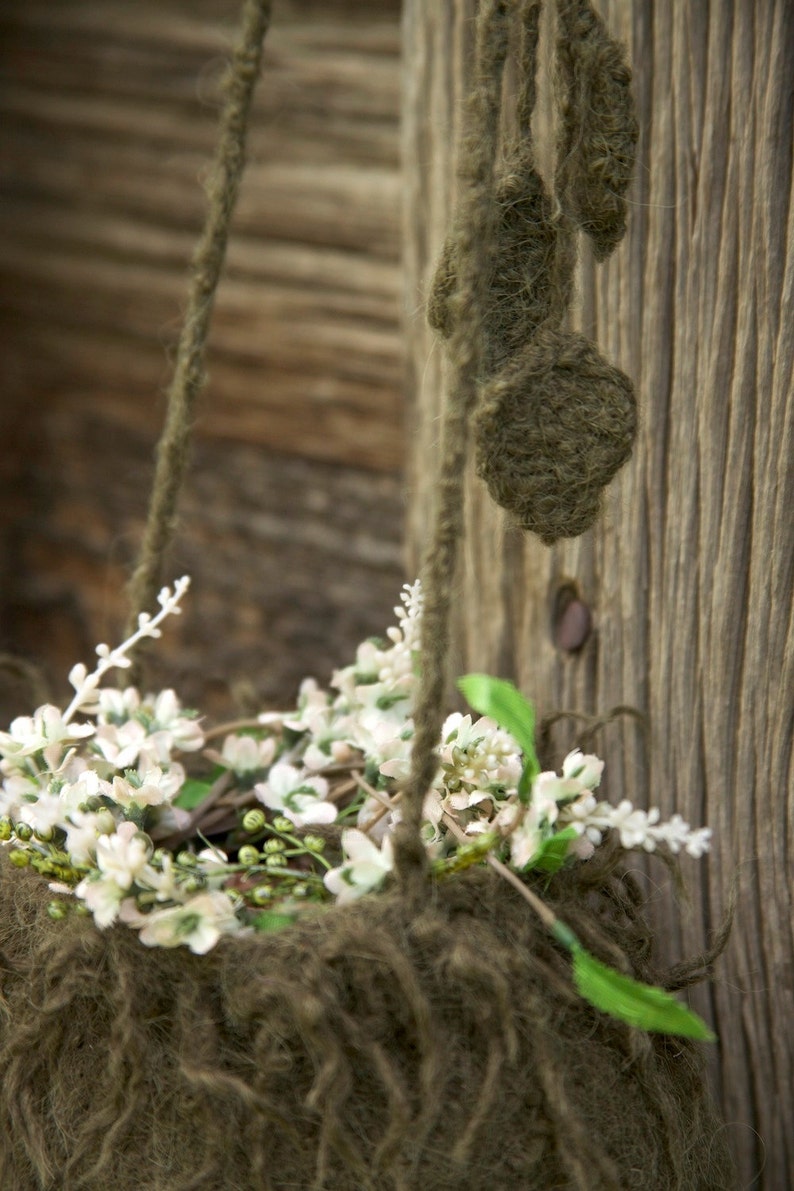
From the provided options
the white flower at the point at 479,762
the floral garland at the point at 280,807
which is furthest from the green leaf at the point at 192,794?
the white flower at the point at 479,762

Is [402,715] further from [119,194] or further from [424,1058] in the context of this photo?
[119,194]

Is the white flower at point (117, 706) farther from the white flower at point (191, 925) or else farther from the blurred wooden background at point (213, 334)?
the blurred wooden background at point (213, 334)

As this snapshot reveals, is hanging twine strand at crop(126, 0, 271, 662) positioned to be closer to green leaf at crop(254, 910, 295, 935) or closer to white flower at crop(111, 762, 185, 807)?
white flower at crop(111, 762, 185, 807)

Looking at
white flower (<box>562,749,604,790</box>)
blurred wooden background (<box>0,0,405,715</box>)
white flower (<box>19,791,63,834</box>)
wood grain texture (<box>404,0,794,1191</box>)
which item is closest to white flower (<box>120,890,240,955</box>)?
white flower (<box>19,791,63,834</box>)

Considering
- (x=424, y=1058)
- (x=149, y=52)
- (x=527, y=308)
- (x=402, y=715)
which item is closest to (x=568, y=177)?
(x=527, y=308)

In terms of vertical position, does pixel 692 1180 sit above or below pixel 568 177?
below

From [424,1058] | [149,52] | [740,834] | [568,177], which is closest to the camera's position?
[424,1058]
